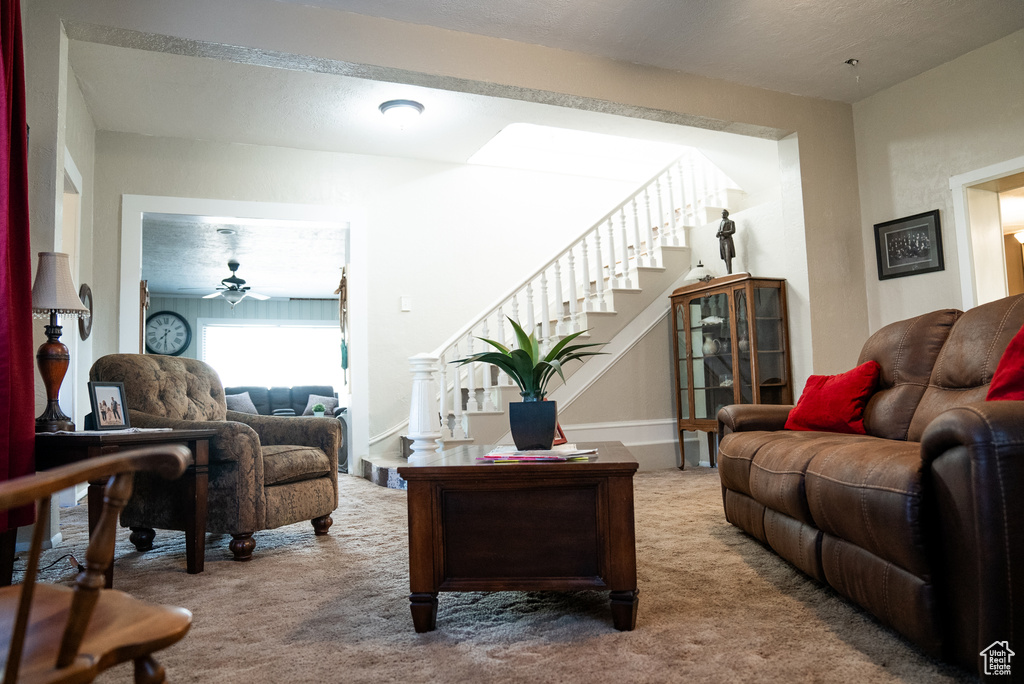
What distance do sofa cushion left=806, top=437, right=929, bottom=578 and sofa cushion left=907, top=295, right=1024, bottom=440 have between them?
0.50 m

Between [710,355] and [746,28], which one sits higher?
[746,28]

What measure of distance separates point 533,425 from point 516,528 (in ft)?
1.04

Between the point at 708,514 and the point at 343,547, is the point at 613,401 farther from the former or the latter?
the point at 343,547

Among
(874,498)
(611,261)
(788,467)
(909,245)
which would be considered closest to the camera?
(874,498)

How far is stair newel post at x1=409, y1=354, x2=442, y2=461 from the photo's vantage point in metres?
3.98

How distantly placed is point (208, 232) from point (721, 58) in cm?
540

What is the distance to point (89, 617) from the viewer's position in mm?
773

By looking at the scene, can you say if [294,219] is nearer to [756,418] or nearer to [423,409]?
[423,409]

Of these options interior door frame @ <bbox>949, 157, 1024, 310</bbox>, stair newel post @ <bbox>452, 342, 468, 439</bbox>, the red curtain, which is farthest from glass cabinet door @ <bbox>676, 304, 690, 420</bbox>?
the red curtain

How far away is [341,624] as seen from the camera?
1.91 metres

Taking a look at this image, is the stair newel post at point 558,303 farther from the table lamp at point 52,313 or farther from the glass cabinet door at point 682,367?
the table lamp at point 52,313

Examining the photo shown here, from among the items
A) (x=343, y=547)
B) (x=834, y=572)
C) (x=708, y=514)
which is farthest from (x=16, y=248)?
(x=708, y=514)

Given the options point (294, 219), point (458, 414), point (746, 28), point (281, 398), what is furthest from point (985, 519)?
point (281, 398)

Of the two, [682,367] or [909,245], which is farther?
[682,367]
